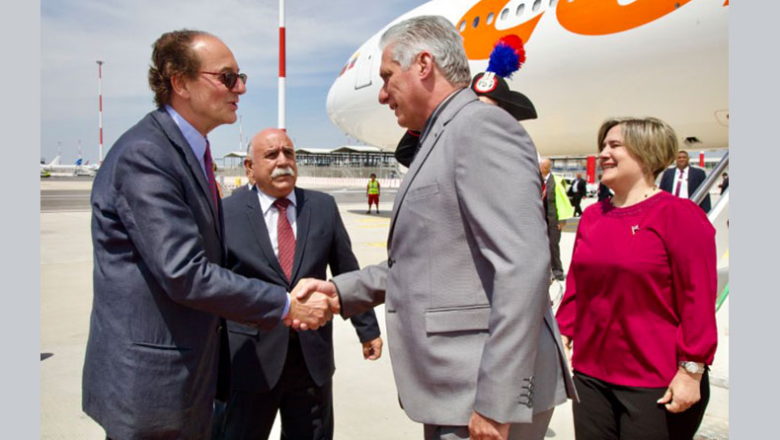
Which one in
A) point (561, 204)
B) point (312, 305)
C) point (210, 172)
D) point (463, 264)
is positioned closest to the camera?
point (463, 264)

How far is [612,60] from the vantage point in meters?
8.82

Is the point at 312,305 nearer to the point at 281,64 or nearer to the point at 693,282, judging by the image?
the point at 693,282

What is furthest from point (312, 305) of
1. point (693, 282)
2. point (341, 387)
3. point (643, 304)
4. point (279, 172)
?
point (341, 387)

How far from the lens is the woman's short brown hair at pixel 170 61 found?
6.20 ft

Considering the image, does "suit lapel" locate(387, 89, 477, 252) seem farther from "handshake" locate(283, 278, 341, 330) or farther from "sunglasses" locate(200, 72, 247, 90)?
"sunglasses" locate(200, 72, 247, 90)

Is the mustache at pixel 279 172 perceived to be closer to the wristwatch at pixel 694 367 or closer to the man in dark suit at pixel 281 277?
the man in dark suit at pixel 281 277

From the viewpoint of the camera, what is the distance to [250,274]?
248 centimetres

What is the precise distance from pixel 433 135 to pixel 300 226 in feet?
3.87

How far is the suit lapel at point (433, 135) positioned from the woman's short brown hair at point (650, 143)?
98 cm

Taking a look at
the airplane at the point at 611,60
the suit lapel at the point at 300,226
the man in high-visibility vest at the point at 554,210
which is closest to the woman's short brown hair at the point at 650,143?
the suit lapel at the point at 300,226

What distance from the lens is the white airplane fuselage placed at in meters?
7.93

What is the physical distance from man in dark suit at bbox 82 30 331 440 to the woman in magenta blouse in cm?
142

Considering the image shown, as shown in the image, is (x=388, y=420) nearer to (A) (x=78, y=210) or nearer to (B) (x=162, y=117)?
(B) (x=162, y=117)

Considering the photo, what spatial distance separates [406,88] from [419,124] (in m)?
0.13
